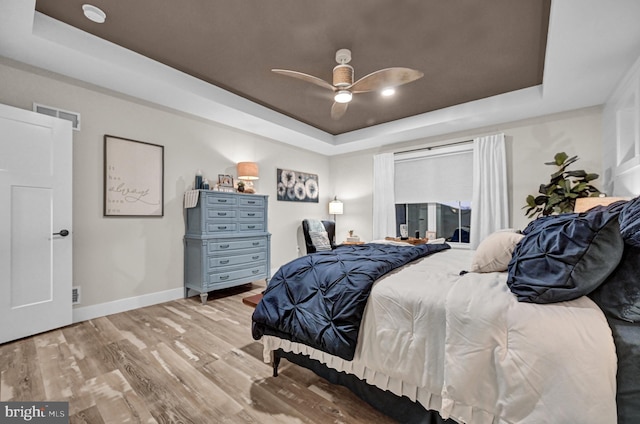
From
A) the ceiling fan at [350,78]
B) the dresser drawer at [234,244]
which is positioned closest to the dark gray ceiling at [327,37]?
the ceiling fan at [350,78]

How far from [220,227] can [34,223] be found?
5.66ft

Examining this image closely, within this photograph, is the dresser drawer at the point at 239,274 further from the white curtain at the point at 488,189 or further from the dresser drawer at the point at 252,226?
the white curtain at the point at 488,189

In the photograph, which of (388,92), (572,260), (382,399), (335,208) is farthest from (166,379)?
(335,208)

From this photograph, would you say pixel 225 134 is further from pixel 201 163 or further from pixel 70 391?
pixel 70 391

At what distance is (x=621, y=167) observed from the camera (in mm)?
2797

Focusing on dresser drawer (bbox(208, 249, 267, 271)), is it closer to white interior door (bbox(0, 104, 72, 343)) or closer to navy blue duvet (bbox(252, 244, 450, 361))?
white interior door (bbox(0, 104, 72, 343))

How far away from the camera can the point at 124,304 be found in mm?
3143

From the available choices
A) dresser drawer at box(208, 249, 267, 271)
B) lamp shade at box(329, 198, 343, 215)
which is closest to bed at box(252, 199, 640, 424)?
dresser drawer at box(208, 249, 267, 271)

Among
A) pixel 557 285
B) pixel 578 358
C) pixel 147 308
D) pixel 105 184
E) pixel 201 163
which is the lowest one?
pixel 147 308

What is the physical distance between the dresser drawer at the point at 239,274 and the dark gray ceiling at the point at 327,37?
2400 millimetres

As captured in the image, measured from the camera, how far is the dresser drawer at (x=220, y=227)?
11.6 feet

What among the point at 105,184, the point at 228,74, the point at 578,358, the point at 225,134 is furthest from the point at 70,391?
the point at 225,134

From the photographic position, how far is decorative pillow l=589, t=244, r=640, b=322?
100cm

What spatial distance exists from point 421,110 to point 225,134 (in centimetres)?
303
